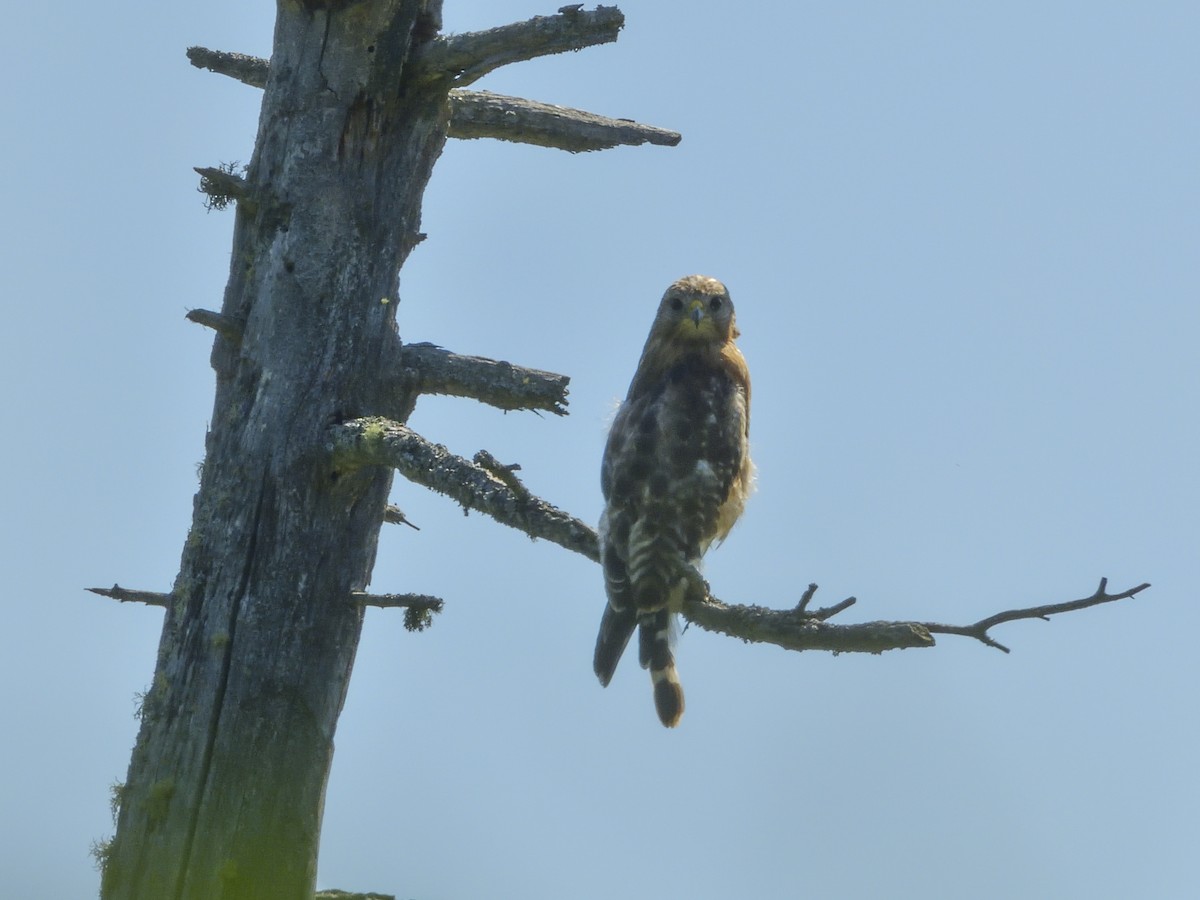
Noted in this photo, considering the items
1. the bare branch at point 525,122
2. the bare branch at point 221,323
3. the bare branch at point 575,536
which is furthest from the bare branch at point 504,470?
the bare branch at point 525,122

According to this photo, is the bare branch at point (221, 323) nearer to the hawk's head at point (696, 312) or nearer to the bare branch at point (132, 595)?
the bare branch at point (132, 595)

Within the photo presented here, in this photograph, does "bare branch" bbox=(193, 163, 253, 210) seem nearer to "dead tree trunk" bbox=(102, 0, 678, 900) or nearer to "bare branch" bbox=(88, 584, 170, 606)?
"dead tree trunk" bbox=(102, 0, 678, 900)

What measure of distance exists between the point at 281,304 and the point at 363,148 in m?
0.80

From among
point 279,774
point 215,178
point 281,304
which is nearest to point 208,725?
point 279,774

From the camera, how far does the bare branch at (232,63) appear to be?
25.0 feet

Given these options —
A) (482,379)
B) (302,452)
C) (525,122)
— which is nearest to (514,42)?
(482,379)

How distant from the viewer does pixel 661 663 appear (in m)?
6.73

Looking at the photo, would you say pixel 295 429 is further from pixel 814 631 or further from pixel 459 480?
pixel 814 631

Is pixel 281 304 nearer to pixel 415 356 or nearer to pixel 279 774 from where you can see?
pixel 415 356

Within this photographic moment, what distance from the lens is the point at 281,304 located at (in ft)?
20.4

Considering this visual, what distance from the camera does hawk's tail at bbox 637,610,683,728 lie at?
21.7ft

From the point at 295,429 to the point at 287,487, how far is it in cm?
24

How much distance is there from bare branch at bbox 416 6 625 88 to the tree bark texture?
0.48ft

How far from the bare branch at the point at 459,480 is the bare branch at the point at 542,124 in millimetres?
2186
